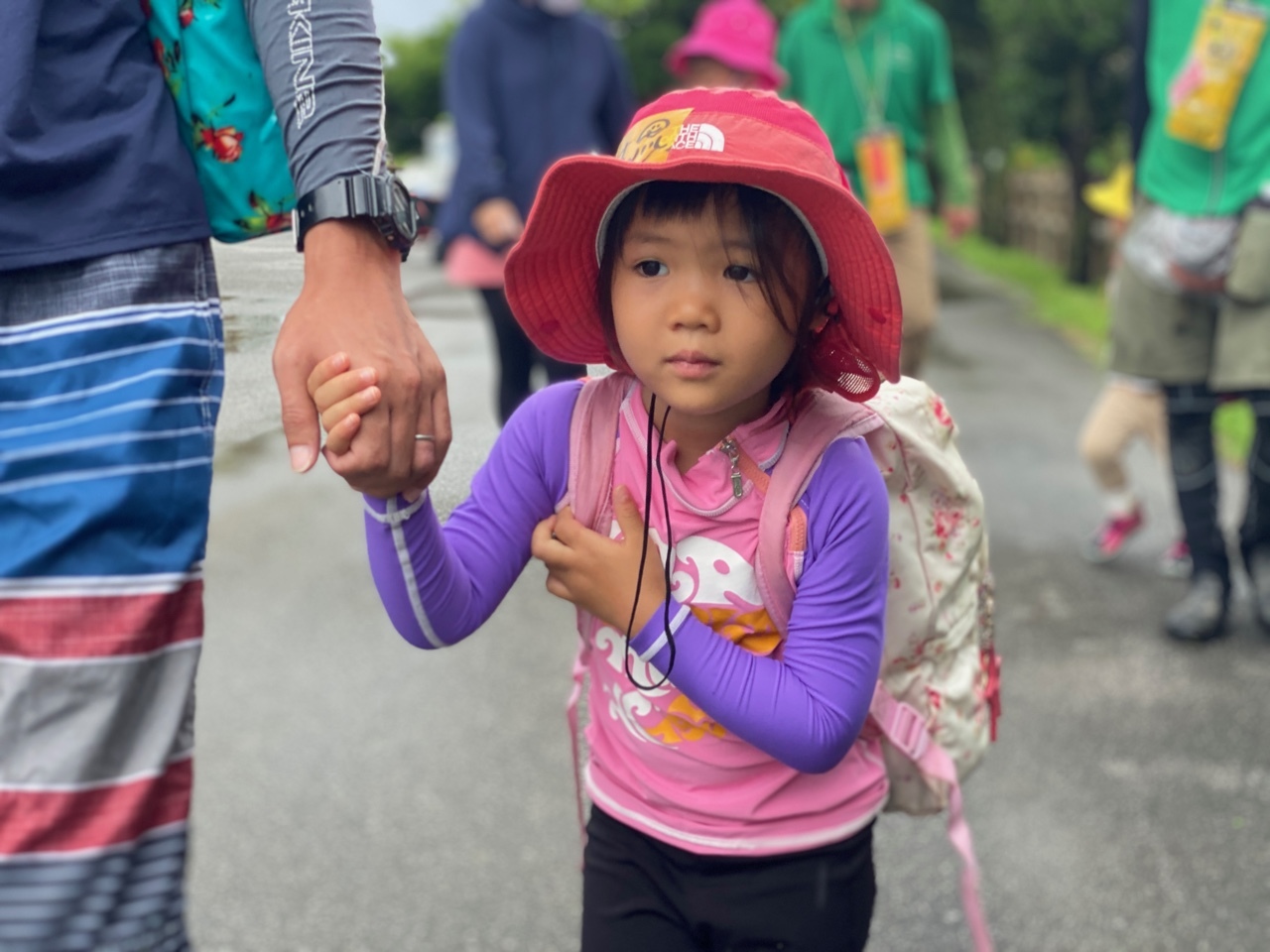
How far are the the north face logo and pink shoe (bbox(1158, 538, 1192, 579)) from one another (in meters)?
3.74

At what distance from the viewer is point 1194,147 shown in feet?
13.0

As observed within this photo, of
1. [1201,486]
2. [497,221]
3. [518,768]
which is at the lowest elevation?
[518,768]

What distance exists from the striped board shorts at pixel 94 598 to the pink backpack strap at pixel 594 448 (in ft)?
1.42

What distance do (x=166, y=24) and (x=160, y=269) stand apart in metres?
0.29

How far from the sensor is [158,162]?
5.18ft

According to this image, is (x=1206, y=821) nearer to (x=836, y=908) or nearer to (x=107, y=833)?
(x=836, y=908)

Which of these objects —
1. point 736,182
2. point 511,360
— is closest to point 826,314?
point 736,182

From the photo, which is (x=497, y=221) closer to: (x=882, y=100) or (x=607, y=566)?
(x=882, y=100)

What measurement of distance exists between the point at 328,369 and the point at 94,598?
1.34ft

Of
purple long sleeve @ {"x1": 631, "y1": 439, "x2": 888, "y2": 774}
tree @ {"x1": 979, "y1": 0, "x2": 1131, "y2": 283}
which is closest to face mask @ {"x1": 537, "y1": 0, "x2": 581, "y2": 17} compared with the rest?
purple long sleeve @ {"x1": 631, "y1": 439, "x2": 888, "y2": 774}

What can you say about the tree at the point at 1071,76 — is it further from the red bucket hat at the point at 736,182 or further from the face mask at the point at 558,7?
the red bucket hat at the point at 736,182

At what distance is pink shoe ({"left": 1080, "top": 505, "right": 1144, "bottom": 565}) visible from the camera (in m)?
5.02

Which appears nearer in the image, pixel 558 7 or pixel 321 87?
pixel 321 87

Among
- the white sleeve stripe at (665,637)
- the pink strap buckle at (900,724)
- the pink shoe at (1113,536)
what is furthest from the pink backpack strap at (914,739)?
the pink shoe at (1113,536)
